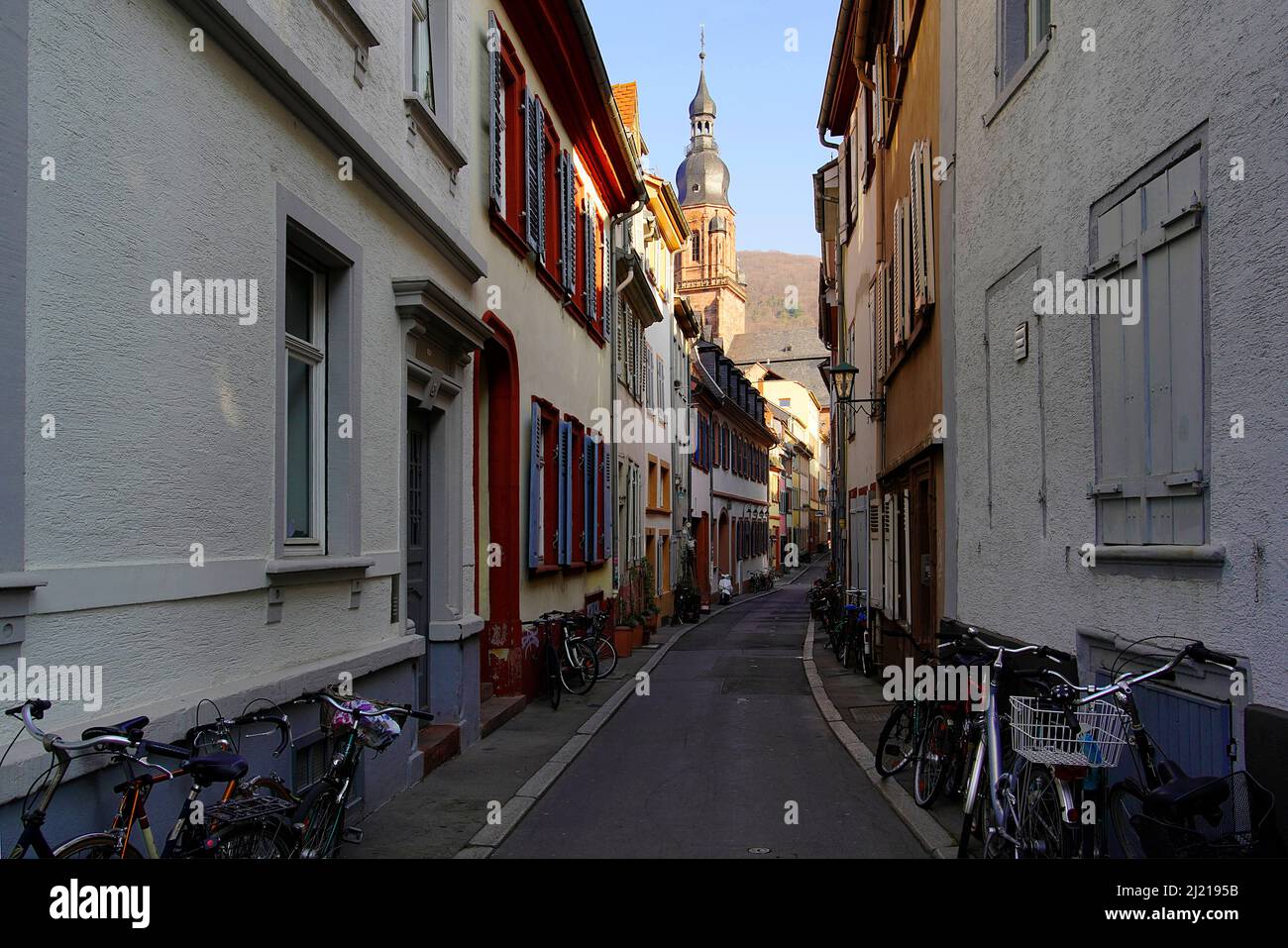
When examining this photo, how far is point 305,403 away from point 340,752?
243 centimetres

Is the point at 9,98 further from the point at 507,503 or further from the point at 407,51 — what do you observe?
the point at 507,503

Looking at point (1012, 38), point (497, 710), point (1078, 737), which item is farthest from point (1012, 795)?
point (497, 710)

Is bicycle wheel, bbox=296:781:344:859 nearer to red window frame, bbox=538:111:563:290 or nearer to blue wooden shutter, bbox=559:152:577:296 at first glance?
red window frame, bbox=538:111:563:290

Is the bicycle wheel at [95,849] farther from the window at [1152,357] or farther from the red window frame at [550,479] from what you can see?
the red window frame at [550,479]

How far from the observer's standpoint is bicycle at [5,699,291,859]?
3.53 meters

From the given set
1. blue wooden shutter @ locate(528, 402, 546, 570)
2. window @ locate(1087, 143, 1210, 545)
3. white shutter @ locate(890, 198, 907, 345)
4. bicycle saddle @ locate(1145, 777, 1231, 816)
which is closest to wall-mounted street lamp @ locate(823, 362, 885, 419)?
white shutter @ locate(890, 198, 907, 345)

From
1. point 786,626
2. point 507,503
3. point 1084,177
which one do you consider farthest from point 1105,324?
point 786,626

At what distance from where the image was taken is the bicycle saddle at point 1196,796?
369 centimetres

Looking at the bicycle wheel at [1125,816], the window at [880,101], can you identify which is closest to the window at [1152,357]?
the bicycle wheel at [1125,816]

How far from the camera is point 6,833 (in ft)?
11.5

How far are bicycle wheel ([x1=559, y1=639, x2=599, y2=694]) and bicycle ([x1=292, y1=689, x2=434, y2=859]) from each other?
806 centimetres

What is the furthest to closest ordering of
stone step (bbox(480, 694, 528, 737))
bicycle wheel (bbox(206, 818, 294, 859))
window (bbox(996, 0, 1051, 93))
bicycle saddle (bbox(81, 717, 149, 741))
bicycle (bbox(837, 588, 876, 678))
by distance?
bicycle (bbox(837, 588, 876, 678)) < stone step (bbox(480, 694, 528, 737)) < window (bbox(996, 0, 1051, 93)) < bicycle wheel (bbox(206, 818, 294, 859)) < bicycle saddle (bbox(81, 717, 149, 741))

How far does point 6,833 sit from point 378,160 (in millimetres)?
5095

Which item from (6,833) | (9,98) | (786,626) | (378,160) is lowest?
(786,626)
